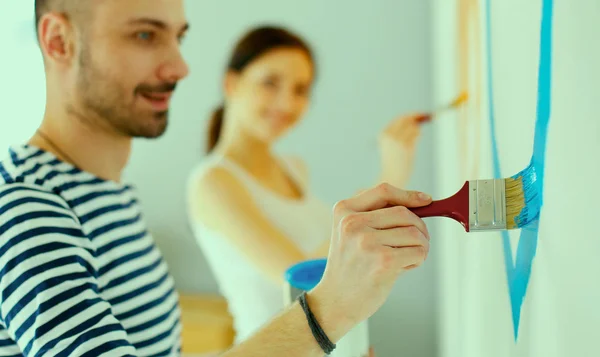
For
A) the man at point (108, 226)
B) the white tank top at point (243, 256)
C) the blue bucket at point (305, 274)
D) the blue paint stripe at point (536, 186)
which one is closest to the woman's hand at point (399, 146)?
the white tank top at point (243, 256)

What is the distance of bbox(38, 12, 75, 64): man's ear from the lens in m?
0.87

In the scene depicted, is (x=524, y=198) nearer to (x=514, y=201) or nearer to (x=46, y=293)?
(x=514, y=201)

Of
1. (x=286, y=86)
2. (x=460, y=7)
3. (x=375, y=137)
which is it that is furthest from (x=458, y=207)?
(x=375, y=137)

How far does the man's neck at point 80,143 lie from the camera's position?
0.85 m

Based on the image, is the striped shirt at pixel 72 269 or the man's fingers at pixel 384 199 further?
the striped shirt at pixel 72 269

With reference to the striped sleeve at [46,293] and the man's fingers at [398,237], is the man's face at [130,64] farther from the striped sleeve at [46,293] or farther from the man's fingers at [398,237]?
the man's fingers at [398,237]

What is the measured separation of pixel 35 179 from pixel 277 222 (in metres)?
0.80

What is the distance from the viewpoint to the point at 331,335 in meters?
0.53

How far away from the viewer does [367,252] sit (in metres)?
0.49

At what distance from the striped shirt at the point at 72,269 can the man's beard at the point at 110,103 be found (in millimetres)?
86

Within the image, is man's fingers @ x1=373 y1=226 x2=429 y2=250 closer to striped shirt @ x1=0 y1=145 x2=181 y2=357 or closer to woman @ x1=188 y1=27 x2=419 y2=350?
striped shirt @ x1=0 y1=145 x2=181 y2=357

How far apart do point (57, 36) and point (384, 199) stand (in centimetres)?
56

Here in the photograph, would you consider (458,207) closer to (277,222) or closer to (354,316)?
(354,316)

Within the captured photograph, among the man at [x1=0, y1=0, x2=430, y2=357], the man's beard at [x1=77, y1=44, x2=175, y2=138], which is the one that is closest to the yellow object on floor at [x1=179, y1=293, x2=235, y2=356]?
the man at [x1=0, y1=0, x2=430, y2=357]
